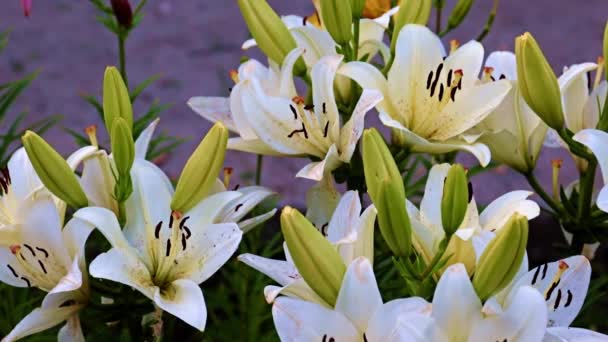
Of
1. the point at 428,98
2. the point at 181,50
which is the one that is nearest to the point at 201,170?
the point at 428,98

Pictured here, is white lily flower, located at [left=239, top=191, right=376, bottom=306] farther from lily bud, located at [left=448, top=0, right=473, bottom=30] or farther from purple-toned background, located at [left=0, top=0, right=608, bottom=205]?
purple-toned background, located at [left=0, top=0, right=608, bottom=205]

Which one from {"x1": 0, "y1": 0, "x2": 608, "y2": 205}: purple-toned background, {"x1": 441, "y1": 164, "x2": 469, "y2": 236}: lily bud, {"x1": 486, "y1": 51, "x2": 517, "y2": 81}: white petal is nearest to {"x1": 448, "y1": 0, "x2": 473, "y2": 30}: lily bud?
{"x1": 486, "y1": 51, "x2": 517, "y2": 81}: white petal

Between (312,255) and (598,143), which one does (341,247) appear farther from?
(598,143)

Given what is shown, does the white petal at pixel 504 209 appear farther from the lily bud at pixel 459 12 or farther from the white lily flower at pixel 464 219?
the lily bud at pixel 459 12

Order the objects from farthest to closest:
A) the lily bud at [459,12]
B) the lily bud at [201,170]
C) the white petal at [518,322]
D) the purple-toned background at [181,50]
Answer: the purple-toned background at [181,50], the lily bud at [459,12], the lily bud at [201,170], the white petal at [518,322]

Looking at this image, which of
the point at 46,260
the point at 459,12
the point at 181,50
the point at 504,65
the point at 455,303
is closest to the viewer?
the point at 455,303

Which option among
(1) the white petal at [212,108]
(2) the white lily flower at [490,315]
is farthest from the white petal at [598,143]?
(1) the white petal at [212,108]
